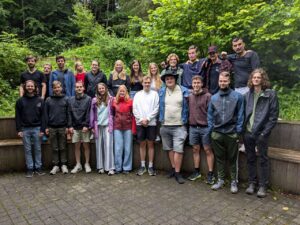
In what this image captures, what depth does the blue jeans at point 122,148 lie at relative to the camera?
20.3ft

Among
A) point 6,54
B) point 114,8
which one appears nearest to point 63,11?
point 114,8

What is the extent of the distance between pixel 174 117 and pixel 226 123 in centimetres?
106

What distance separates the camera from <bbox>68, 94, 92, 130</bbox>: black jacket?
6.09 m

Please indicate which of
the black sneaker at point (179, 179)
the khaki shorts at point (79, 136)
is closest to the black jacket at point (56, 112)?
the khaki shorts at point (79, 136)

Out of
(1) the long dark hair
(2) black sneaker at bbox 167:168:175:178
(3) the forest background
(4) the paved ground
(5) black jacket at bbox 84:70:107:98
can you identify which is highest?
(3) the forest background

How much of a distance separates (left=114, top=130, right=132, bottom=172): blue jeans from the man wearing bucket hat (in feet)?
2.75

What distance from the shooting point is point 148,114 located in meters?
5.87

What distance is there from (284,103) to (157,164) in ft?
10.7

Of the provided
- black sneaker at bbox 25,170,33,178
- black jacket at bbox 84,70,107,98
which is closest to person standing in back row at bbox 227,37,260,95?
black jacket at bbox 84,70,107,98

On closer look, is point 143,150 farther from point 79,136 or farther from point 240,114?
point 240,114

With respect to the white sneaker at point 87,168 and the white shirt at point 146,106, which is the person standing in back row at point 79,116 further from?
the white shirt at point 146,106

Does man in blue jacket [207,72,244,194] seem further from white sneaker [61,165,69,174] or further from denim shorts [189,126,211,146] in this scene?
white sneaker [61,165,69,174]

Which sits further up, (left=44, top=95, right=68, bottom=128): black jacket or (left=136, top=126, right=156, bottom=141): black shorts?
(left=44, top=95, right=68, bottom=128): black jacket

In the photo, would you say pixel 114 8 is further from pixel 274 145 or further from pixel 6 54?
pixel 274 145
